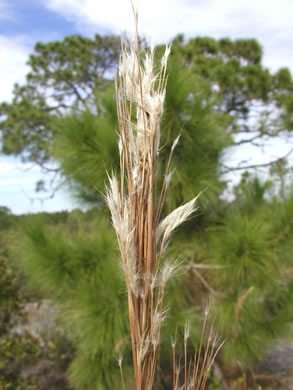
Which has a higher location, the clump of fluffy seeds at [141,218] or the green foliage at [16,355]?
the clump of fluffy seeds at [141,218]

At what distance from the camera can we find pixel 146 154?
39cm

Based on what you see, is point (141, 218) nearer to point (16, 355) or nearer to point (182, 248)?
point (182, 248)

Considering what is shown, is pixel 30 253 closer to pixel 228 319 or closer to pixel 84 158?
pixel 84 158

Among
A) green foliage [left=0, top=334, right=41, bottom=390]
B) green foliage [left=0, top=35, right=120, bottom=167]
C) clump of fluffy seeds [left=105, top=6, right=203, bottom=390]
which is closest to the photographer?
clump of fluffy seeds [left=105, top=6, right=203, bottom=390]

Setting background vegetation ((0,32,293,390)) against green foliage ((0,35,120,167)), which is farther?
green foliage ((0,35,120,167))

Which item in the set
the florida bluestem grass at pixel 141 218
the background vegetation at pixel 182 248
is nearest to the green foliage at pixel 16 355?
the background vegetation at pixel 182 248

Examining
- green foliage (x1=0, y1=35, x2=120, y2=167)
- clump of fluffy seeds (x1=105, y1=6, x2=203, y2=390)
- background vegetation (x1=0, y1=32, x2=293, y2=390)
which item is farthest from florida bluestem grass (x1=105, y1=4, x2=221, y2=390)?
green foliage (x1=0, y1=35, x2=120, y2=167)

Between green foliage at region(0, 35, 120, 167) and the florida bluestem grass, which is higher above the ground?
green foliage at region(0, 35, 120, 167)

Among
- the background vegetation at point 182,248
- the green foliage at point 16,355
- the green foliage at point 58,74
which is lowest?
the green foliage at point 16,355

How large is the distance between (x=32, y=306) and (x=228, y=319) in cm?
200

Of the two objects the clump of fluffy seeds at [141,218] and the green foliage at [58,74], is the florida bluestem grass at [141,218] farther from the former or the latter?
the green foliage at [58,74]

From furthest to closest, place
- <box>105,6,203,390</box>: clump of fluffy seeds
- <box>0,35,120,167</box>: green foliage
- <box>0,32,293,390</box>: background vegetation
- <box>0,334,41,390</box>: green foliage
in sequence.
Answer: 1. <box>0,35,120,167</box>: green foliage
2. <box>0,334,41,390</box>: green foliage
3. <box>0,32,293,390</box>: background vegetation
4. <box>105,6,203,390</box>: clump of fluffy seeds

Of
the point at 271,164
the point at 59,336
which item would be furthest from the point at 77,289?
the point at 271,164

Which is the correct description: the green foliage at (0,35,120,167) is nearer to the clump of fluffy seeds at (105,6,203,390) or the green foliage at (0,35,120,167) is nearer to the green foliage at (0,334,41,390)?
the green foliage at (0,334,41,390)
